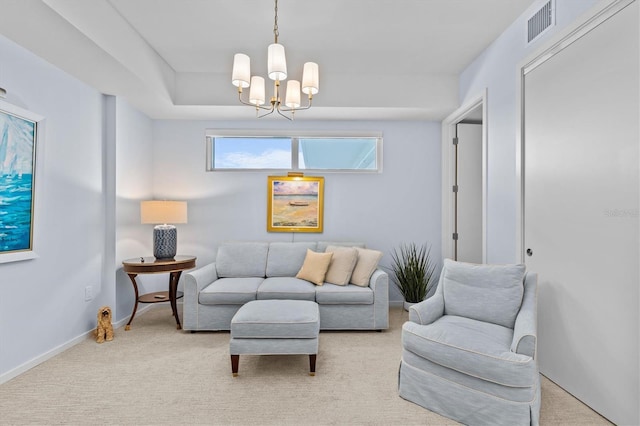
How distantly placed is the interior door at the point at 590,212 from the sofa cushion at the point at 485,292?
0.33m

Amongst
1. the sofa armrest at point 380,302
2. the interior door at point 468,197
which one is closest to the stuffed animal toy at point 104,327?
the sofa armrest at point 380,302

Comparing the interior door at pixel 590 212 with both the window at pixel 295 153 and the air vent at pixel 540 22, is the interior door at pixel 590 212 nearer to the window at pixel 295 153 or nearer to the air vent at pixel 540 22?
the air vent at pixel 540 22

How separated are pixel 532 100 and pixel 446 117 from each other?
168cm

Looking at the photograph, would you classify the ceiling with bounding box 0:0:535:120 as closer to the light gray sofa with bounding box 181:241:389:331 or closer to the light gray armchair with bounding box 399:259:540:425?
the light gray sofa with bounding box 181:241:389:331

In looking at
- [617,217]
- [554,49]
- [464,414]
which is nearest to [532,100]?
[554,49]

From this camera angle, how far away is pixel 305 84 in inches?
97.6

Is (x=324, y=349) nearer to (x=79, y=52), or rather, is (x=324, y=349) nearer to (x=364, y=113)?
(x=364, y=113)

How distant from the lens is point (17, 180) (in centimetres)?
240

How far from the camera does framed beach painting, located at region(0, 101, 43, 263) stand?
2.29 m

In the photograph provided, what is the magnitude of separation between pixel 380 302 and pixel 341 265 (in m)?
0.56

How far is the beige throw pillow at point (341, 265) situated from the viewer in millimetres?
3508

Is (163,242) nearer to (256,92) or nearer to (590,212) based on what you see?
(256,92)

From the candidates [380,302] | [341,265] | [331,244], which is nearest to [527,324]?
[380,302]

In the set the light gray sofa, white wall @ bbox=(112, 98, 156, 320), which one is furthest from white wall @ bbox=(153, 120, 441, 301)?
the light gray sofa
